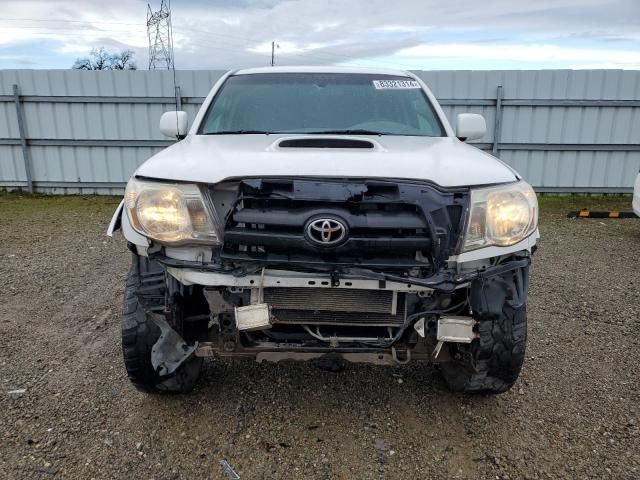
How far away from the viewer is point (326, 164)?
2.24m

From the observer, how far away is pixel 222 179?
86.1 inches

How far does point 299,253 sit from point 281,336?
18.4 inches

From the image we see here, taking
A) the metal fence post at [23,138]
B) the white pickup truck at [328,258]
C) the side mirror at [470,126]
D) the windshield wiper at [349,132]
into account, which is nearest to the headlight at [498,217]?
the white pickup truck at [328,258]

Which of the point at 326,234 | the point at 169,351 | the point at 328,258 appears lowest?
the point at 169,351

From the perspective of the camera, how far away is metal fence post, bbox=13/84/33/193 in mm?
9570

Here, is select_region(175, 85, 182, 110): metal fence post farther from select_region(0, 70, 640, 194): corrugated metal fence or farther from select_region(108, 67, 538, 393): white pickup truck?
select_region(108, 67, 538, 393): white pickup truck

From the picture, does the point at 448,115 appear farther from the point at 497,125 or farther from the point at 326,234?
→ the point at 326,234

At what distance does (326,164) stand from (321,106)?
4.57 feet

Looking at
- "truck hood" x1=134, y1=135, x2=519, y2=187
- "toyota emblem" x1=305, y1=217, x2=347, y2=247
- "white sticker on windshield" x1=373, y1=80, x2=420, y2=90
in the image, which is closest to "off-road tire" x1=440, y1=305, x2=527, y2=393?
"truck hood" x1=134, y1=135, x2=519, y2=187

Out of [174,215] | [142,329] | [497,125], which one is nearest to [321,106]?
[174,215]

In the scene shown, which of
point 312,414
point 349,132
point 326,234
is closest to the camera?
point 326,234

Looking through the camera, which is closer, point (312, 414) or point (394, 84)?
point (312, 414)

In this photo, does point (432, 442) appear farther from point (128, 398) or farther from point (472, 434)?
point (128, 398)

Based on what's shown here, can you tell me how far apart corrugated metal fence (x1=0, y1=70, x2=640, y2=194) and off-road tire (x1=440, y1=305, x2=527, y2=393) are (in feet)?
25.4
